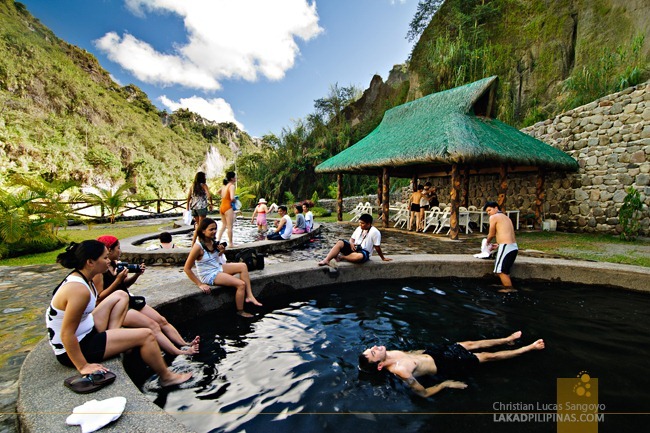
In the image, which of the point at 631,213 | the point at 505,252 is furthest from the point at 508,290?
the point at 631,213

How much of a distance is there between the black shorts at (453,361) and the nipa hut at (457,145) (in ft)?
22.9

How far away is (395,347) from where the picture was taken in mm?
3330

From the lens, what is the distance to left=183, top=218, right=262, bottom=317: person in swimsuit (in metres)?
3.95

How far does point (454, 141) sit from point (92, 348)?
9.32 m

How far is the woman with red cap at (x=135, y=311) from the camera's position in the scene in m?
2.88

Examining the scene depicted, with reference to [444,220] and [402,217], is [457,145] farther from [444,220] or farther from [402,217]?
[402,217]

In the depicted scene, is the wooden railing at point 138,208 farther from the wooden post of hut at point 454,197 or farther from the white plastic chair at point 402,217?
the wooden post of hut at point 454,197

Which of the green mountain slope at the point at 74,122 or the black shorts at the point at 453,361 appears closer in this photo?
the black shorts at the point at 453,361

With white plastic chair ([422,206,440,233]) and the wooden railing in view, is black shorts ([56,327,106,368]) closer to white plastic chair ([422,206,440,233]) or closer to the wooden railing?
white plastic chair ([422,206,440,233])

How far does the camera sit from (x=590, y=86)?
13.3 metres

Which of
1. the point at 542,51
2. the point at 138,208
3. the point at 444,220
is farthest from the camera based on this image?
the point at 138,208

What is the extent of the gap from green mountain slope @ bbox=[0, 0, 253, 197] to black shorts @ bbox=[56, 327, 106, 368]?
86.3 ft

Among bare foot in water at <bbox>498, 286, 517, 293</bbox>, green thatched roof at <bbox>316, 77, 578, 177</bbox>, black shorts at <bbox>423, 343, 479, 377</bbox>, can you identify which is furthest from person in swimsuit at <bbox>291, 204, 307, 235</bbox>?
black shorts at <bbox>423, 343, 479, 377</bbox>

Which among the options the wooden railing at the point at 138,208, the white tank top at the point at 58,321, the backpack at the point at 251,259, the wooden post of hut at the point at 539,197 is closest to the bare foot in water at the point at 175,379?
the white tank top at the point at 58,321
